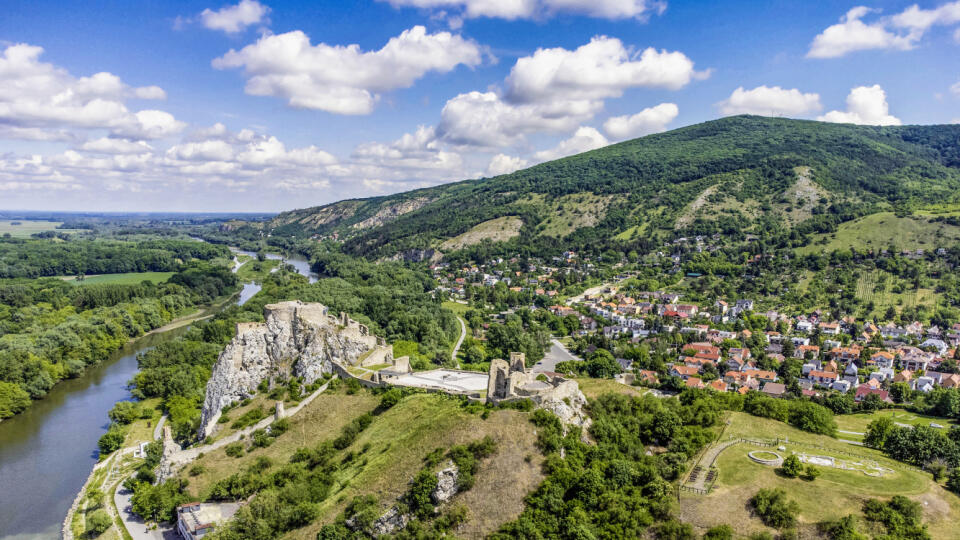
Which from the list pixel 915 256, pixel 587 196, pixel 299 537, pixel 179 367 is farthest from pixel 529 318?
pixel 587 196

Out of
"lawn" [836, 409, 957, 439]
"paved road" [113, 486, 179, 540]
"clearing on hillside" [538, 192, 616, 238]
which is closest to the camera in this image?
"paved road" [113, 486, 179, 540]

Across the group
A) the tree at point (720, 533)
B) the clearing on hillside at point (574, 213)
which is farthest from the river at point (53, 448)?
the clearing on hillside at point (574, 213)

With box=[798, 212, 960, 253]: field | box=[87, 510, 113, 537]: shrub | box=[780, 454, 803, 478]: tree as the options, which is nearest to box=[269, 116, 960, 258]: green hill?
box=[798, 212, 960, 253]: field

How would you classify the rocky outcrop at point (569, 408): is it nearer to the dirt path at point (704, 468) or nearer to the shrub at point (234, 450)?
the dirt path at point (704, 468)

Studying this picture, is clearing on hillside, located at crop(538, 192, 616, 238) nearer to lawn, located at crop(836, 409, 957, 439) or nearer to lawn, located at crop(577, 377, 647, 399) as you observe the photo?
lawn, located at crop(836, 409, 957, 439)

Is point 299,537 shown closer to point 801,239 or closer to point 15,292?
point 15,292

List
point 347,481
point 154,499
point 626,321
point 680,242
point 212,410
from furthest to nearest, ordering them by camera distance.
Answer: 1. point 680,242
2. point 626,321
3. point 212,410
4. point 154,499
5. point 347,481
